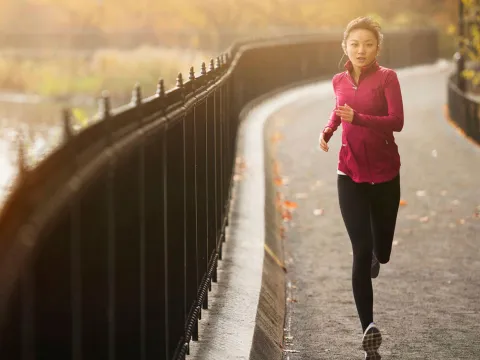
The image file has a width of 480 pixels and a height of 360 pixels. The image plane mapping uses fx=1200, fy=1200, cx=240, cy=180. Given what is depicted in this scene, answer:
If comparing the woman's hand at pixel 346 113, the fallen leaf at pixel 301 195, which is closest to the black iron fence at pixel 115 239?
the woman's hand at pixel 346 113

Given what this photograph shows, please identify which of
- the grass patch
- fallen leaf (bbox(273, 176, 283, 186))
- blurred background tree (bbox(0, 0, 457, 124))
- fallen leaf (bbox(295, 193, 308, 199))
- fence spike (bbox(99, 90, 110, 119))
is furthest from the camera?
blurred background tree (bbox(0, 0, 457, 124))

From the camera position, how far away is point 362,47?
6.77 meters

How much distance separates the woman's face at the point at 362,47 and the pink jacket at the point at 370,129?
2.0 inches

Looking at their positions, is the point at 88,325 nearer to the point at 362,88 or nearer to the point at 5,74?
the point at 362,88

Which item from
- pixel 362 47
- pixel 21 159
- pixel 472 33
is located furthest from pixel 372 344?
pixel 472 33

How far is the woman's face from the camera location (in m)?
6.74

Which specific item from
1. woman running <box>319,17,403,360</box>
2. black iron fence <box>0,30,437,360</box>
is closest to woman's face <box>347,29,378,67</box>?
woman running <box>319,17,403,360</box>

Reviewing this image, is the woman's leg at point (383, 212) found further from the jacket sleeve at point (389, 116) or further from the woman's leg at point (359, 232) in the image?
the jacket sleeve at point (389, 116)

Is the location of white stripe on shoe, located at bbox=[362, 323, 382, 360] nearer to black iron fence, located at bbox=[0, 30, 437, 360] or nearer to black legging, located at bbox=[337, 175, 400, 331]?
black legging, located at bbox=[337, 175, 400, 331]

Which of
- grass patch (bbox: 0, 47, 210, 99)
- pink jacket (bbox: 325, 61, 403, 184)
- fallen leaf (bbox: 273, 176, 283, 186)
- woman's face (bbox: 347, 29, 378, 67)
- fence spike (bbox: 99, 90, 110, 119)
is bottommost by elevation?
→ grass patch (bbox: 0, 47, 210, 99)

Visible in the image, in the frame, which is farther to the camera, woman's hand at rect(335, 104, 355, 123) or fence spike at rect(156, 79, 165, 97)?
woman's hand at rect(335, 104, 355, 123)

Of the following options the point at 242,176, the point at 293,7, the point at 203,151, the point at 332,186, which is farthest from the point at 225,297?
the point at 293,7

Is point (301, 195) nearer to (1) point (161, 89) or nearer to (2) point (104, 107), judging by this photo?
(1) point (161, 89)

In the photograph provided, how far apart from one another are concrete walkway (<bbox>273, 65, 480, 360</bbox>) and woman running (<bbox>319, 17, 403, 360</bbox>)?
2.01ft
